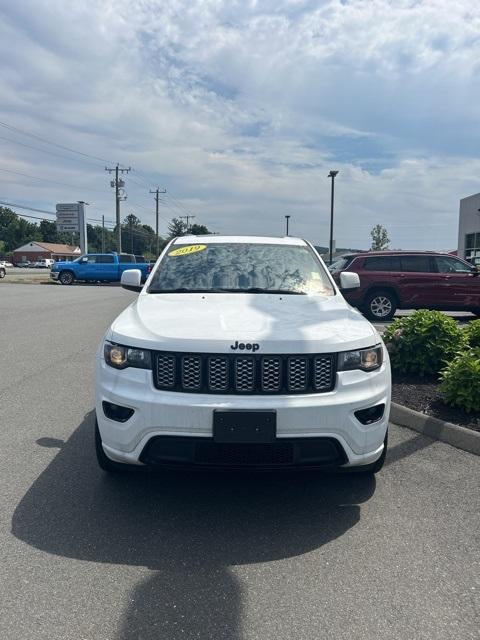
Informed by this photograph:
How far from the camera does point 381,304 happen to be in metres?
13.4

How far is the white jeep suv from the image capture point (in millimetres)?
2900

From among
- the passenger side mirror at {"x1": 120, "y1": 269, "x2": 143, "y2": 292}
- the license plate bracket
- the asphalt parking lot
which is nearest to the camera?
the asphalt parking lot

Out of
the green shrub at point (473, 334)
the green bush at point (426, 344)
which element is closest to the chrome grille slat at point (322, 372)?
the green bush at point (426, 344)

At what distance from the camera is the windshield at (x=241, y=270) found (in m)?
4.37

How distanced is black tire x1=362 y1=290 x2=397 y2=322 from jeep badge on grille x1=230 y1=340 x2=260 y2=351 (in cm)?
1078

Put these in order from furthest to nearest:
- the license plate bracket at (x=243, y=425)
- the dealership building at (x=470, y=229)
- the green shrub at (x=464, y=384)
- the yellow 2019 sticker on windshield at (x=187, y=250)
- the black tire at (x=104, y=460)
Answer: the dealership building at (x=470, y=229) → the yellow 2019 sticker on windshield at (x=187, y=250) → the green shrub at (x=464, y=384) → the black tire at (x=104, y=460) → the license plate bracket at (x=243, y=425)

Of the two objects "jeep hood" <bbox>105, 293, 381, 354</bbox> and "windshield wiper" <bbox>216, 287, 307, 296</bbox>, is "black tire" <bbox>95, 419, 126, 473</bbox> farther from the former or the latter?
"windshield wiper" <bbox>216, 287, 307, 296</bbox>

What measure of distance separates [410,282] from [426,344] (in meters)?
7.63

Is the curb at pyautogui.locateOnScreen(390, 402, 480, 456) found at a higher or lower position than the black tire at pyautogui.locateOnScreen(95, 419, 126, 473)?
lower

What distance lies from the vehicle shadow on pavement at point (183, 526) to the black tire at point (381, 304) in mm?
10033

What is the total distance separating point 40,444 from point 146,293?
5.08 ft

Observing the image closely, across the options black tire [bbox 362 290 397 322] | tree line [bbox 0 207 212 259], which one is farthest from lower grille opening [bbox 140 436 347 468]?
tree line [bbox 0 207 212 259]

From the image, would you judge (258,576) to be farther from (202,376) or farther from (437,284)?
(437,284)

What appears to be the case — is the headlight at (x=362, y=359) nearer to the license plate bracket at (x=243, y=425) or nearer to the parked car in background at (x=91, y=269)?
the license plate bracket at (x=243, y=425)
